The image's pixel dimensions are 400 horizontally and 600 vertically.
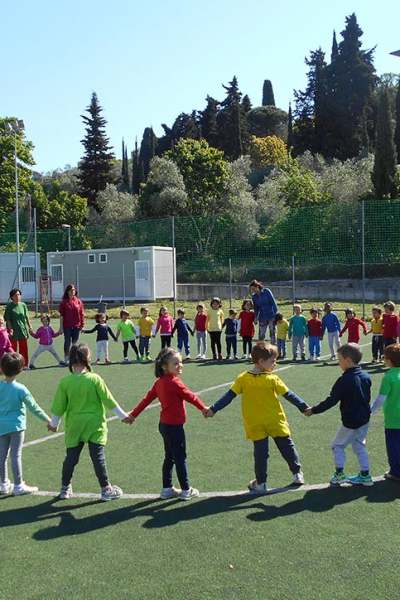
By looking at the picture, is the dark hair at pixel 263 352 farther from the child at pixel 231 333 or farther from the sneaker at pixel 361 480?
the child at pixel 231 333

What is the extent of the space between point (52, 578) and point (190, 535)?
1.18m

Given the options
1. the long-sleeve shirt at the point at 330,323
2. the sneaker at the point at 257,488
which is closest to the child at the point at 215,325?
the long-sleeve shirt at the point at 330,323

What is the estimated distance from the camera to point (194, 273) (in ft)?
129

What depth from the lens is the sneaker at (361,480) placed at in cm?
664

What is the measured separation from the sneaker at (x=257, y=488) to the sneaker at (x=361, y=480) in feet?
2.71

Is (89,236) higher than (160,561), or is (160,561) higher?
(89,236)

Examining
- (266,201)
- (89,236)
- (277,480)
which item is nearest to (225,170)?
(266,201)

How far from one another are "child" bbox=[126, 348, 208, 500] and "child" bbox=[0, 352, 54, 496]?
1193 mm

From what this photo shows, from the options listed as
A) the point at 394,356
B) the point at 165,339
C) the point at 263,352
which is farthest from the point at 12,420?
the point at 165,339

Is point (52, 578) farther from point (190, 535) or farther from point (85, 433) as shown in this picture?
point (85, 433)

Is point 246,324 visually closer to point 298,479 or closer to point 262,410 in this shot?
point 298,479

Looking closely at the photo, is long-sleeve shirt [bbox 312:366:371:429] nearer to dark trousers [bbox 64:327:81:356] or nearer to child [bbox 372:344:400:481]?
child [bbox 372:344:400:481]

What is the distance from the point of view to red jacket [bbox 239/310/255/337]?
59.8ft

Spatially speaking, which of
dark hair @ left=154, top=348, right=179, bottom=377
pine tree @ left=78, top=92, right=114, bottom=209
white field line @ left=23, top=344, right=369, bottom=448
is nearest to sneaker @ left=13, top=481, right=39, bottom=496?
dark hair @ left=154, top=348, right=179, bottom=377
